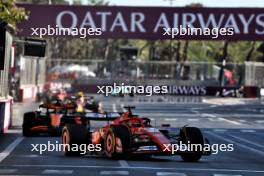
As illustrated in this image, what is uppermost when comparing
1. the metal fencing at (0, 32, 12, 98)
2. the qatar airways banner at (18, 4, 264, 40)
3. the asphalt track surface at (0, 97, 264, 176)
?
the qatar airways banner at (18, 4, 264, 40)

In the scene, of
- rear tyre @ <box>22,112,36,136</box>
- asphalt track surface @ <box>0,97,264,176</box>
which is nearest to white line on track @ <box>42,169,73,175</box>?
asphalt track surface @ <box>0,97,264,176</box>

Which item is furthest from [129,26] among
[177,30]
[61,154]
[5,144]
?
[61,154]

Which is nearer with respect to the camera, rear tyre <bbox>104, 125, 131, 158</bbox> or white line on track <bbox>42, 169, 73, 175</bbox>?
white line on track <bbox>42, 169, 73, 175</bbox>

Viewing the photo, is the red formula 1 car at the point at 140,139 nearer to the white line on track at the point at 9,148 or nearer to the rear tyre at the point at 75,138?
the rear tyre at the point at 75,138

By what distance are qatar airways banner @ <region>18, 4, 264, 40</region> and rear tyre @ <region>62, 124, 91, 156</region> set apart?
18812 millimetres

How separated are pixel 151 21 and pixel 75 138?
20401 mm

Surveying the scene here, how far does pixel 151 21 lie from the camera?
133ft

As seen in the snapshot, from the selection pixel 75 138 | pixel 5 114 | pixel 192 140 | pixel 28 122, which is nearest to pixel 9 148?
pixel 75 138

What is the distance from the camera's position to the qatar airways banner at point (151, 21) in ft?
131

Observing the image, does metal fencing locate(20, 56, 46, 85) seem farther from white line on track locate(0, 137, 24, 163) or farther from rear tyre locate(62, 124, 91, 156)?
rear tyre locate(62, 124, 91, 156)

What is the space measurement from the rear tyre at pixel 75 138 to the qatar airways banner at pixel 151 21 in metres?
18.8

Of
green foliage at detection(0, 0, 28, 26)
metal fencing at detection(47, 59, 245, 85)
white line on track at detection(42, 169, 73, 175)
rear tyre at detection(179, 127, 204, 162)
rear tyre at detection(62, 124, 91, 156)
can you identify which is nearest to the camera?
white line on track at detection(42, 169, 73, 175)

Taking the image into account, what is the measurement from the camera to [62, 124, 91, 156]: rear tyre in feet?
67.7

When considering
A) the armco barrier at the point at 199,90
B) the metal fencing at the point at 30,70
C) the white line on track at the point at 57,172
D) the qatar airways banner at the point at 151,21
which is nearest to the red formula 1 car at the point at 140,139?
the white line on track at the point at 57,172
